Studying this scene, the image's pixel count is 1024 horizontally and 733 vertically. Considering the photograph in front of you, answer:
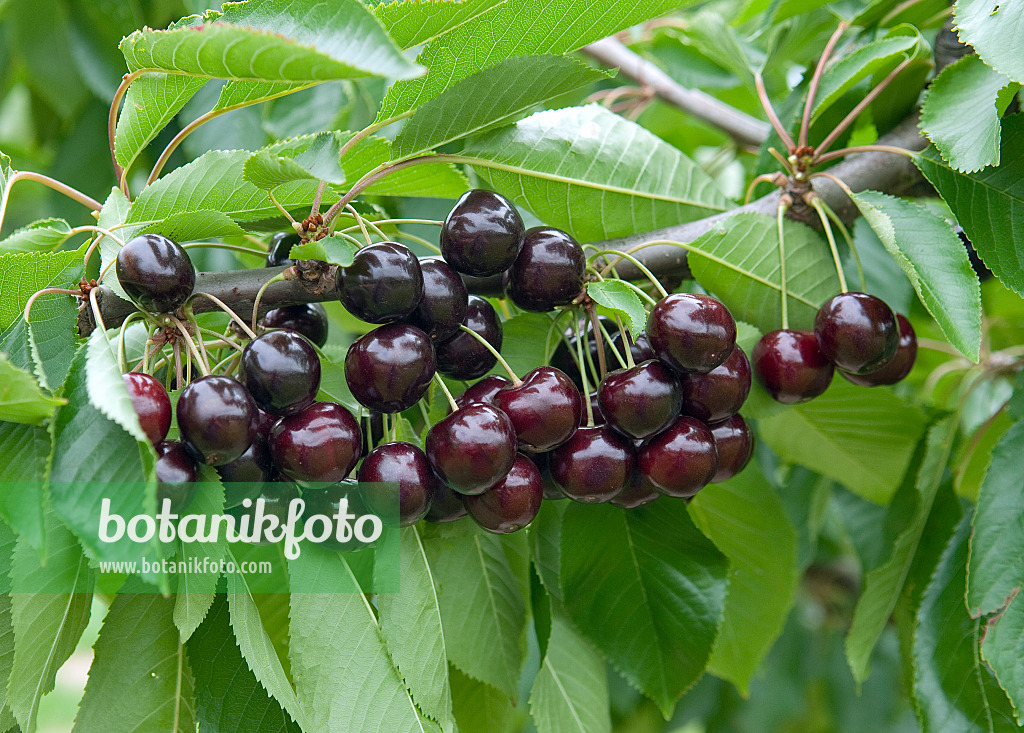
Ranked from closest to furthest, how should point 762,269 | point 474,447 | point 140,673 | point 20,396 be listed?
point 20,396, point 474,447, point 140,673, point 762,269

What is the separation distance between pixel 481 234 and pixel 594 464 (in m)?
0.30

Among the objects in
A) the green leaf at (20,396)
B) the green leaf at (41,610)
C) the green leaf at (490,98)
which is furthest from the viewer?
the green leaf at (490,98)

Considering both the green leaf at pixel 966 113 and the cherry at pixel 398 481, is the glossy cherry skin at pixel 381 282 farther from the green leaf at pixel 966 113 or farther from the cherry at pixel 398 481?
the green leaf at pixel 966 113

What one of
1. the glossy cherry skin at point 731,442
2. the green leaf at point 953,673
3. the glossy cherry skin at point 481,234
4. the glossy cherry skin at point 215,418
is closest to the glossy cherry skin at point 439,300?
the glossy cherry skin at point 481,234

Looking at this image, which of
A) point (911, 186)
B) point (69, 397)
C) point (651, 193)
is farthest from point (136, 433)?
point (911, 186)

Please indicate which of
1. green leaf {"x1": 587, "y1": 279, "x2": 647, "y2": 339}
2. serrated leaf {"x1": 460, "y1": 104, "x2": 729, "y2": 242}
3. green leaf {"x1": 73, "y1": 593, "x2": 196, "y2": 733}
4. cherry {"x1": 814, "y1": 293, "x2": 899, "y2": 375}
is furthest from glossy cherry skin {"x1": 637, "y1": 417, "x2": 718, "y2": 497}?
green leaf {"x1": 73, "y1": 593, "x2": 196, "y2": 733}

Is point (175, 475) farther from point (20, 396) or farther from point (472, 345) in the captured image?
point (472, 345)

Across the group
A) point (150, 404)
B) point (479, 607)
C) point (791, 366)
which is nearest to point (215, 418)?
point (150, 404)

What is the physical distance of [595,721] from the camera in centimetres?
121

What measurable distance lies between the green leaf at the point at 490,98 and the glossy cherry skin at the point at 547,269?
0.51 ft

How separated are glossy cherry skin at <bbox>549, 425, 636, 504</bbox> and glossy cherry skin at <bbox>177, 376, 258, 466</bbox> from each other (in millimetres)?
356

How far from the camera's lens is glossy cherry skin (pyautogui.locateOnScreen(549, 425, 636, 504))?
36.9 inches

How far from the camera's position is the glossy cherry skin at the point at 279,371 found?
2.85 feet

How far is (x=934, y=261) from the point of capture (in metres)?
1.10
